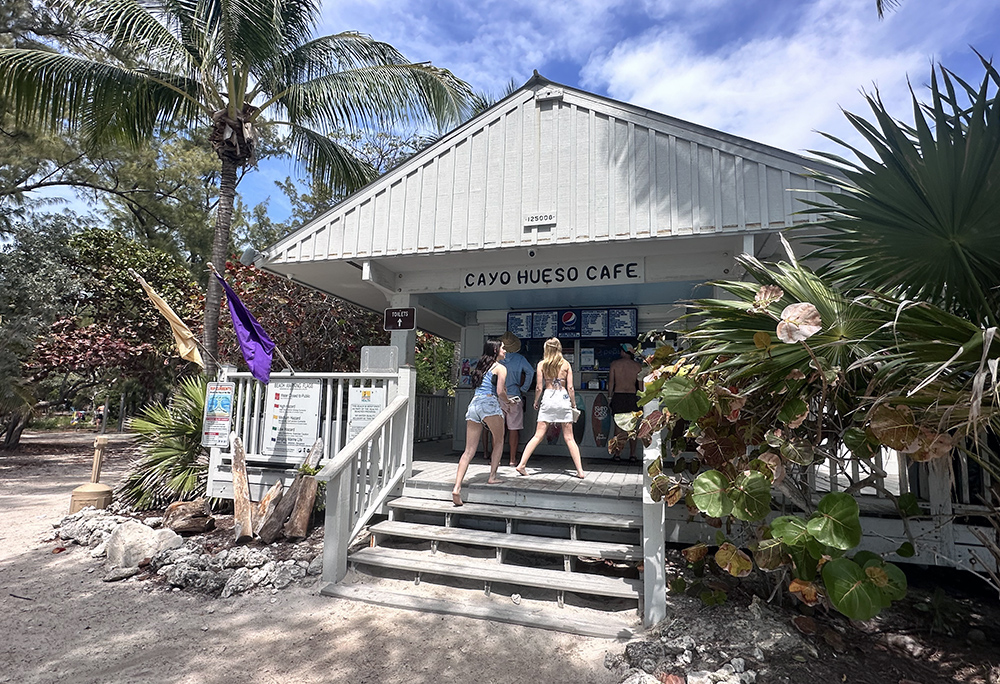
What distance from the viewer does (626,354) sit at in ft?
24.4

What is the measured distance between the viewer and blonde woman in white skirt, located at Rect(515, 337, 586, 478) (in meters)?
5.64

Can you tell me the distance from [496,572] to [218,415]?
4.15 metres

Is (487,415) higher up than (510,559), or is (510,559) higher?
(487,415)

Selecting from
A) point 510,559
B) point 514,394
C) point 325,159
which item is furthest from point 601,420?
point 325,159

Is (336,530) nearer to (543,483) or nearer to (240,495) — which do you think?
(240,495)

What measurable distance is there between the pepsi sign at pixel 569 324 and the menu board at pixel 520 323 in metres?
0.50

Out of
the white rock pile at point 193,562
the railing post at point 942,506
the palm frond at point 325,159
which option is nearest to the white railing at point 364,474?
the white rock pile at point 193,562

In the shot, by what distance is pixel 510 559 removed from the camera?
4.95 m

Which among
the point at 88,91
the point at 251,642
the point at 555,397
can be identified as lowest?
the point at 251,642

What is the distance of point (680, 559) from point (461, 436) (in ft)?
16.7

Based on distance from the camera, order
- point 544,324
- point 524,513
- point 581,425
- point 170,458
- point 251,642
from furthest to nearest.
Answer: point 544,324 → point 581,425 → point 170,458 → point 524,513 → point 251,642

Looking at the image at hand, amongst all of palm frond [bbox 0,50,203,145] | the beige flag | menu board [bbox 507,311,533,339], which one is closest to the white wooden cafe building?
menu board [bbox 507,311,533,339]

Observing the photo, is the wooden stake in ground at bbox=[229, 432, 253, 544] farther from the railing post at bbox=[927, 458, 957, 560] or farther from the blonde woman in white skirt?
the railing post at bbox=[927, 458, 957, 560]

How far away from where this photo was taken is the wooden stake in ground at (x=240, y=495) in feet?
19.2
